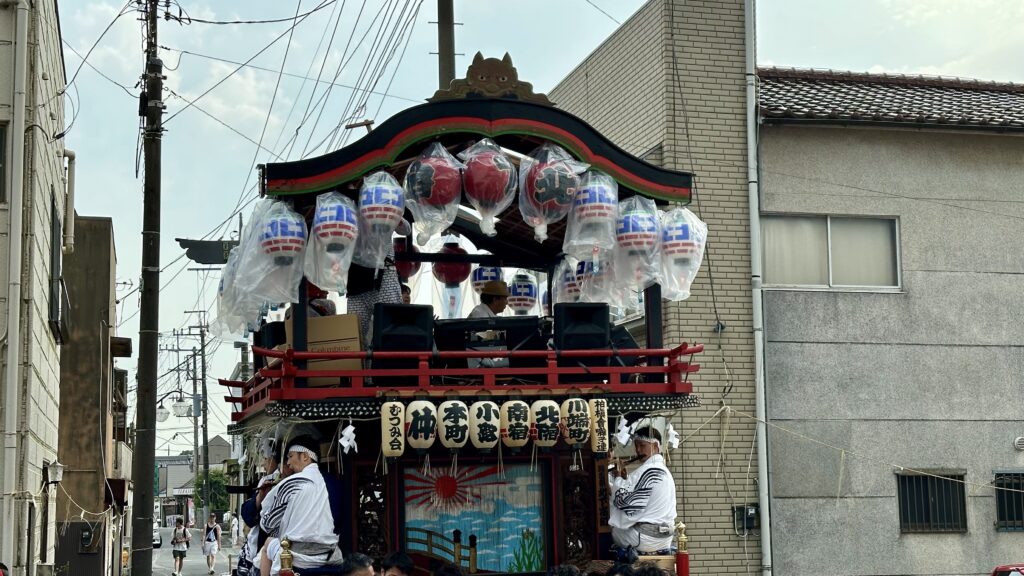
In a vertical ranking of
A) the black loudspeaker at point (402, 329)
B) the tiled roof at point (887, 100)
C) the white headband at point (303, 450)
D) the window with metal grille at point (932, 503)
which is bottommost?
the window with metal grille at point (932, 503)

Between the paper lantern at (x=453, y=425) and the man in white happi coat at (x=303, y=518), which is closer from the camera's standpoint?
the man in white happi coat at (x=303, y=518)

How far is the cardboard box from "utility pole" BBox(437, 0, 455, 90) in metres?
5.30

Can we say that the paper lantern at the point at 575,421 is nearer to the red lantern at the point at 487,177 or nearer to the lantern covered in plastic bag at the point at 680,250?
the lantern covered in plastic bag at the point at 680,250

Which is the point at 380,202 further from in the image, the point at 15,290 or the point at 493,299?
the point at 15,290

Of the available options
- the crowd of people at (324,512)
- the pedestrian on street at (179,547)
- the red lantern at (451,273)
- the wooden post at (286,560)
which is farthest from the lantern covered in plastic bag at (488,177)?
the pedestrian on street at (179,547)

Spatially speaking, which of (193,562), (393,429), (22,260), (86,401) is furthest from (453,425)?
(193,562)

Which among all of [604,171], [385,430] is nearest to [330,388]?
[385,430]

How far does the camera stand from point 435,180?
34.8ft

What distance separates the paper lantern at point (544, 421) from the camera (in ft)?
33.5

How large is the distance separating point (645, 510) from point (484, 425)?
1.78 meters

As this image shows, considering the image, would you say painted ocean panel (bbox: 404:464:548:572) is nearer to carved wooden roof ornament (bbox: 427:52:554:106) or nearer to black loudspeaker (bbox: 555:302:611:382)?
black loudspeaker (bbox: 555:302:611:382)

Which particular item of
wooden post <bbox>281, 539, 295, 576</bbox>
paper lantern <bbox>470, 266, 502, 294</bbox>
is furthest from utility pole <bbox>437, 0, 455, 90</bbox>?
wooden post <bbox>281, 539, 295, 576</bbox>

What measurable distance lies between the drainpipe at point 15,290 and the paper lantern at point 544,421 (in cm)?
605

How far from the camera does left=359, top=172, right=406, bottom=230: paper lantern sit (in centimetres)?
1045
